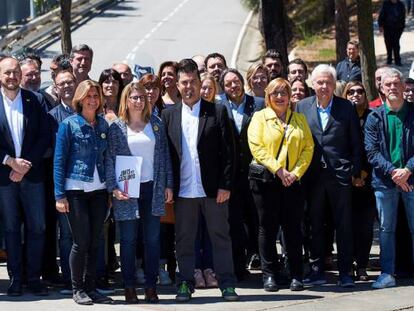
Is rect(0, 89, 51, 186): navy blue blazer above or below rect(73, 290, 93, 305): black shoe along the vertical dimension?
above

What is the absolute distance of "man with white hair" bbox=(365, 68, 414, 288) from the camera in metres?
10.7

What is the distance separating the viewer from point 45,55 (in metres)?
34.3

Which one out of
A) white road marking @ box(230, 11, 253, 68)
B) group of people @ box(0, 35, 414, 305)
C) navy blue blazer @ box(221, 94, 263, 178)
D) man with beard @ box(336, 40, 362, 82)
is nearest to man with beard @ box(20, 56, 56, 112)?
group of people @ box(0, 35, 414, 305)

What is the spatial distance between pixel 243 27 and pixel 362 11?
25844 millimetres

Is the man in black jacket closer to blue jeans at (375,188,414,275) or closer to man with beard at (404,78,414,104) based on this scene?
blue jeans at (375,188,414,275)

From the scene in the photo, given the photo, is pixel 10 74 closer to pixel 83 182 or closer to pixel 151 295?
pixel 83 182

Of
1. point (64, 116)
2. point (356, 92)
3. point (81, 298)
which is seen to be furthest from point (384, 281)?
point (64, 116)

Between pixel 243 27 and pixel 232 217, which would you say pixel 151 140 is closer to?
pixel 232 217

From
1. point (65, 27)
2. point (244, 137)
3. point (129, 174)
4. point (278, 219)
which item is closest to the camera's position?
point (129, 174)

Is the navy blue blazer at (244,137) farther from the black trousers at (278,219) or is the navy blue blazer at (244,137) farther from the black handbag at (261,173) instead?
the black trousers at (278,219)

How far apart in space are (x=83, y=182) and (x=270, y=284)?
7.14 ft

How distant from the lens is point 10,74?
9.97 metres

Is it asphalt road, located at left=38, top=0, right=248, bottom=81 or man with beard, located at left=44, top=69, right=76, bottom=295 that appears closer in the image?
man with beard, located at left=44, top=69, right=76, bottom=295

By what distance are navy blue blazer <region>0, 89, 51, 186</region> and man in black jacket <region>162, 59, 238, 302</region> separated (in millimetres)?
1167
